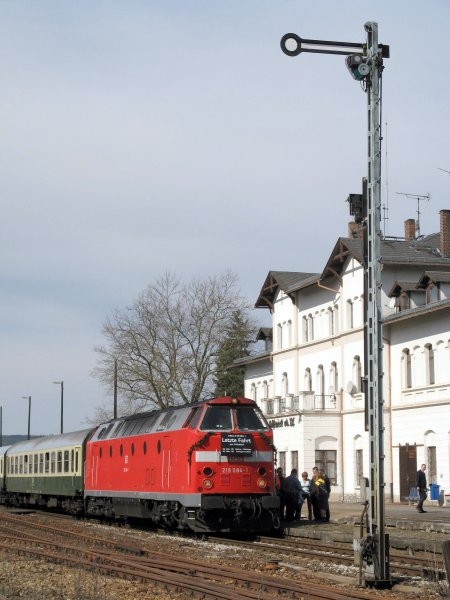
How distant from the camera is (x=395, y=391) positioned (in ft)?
147

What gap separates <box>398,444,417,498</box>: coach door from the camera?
42250 mm

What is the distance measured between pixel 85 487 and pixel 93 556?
47.5ft

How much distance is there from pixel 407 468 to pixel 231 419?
2140 centimetres

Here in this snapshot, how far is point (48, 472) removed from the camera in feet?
123

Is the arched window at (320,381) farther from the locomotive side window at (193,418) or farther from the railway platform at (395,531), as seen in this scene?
the locomotive side window at (193,418)

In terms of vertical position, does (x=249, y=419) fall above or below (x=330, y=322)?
below

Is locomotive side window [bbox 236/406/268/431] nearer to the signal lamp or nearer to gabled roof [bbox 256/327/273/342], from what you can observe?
the signal lamp

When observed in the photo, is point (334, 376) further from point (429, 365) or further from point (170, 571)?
point (170, 571)

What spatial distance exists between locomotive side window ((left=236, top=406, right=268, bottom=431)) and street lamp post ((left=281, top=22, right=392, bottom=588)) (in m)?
8.55

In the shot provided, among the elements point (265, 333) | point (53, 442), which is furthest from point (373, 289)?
point (265, 333)

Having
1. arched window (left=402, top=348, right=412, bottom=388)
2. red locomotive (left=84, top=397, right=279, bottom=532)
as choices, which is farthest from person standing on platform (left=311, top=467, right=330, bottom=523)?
arched window (left=402, top=348, right=412, bottom=388)

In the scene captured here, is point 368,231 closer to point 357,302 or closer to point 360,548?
point 360,548

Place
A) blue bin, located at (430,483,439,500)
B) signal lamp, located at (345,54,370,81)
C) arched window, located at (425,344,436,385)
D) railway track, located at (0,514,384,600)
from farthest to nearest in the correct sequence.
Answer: arched window, located at (425,344,436,385) < blue bin, located at (430,483,439,500) < signal lamp, located at (345,54,370,81) < railway track, located at (0,514,384,600)

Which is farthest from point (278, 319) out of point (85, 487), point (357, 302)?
point (85, 487)
